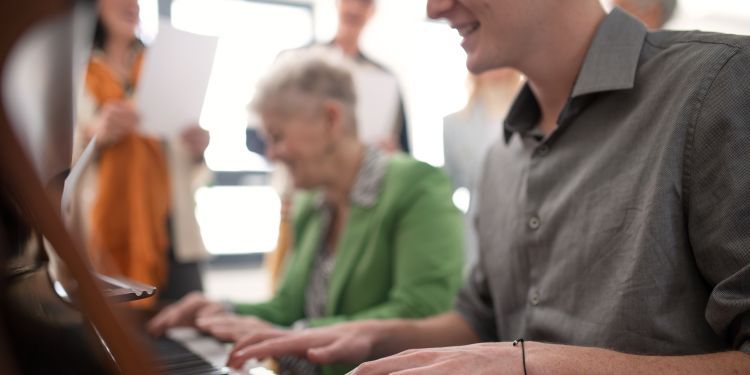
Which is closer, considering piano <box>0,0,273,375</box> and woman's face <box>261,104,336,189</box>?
piano <box>0,0,273,375</box>

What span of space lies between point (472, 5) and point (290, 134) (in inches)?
32.4

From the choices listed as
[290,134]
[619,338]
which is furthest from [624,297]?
[290,134]

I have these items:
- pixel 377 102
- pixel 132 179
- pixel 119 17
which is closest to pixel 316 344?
pixel 132 179

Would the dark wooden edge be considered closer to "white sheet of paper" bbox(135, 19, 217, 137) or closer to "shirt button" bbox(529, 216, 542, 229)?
"shirt button" bbox(529, 216, 542, 229)

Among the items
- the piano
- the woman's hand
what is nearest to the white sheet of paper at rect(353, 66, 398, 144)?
the woman's hand

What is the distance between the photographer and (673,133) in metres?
0.66

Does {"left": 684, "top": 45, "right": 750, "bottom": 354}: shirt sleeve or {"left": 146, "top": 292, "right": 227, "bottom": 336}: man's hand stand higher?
{"left": 684, "top": 45, "right": 750, "bottom": 354}: shirt sleeve

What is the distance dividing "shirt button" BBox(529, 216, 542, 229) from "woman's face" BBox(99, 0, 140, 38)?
137 centimetres

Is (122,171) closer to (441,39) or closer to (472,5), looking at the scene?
(472,5)

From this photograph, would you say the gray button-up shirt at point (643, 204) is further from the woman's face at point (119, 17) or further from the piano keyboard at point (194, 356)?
the woman's face at point (119, 17)

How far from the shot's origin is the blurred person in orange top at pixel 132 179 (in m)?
1.73

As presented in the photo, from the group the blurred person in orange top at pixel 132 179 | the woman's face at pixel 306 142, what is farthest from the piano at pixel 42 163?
the blurred person in orange top at pixel 132 179

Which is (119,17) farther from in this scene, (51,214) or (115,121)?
(51,214)

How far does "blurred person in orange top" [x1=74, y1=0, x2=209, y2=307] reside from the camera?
1.73 m
